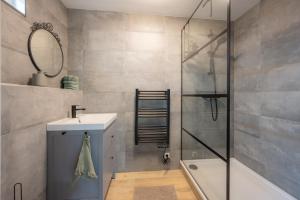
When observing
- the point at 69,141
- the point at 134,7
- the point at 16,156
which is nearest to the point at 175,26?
the point at 134,7

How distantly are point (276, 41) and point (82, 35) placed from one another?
2.55 meters

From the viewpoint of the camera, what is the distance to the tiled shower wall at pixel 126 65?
250 centimetres

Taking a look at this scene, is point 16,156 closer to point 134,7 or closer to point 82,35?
point 82,35

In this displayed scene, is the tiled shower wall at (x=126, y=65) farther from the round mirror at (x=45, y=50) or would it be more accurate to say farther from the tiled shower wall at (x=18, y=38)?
the tiled shower wall at (x=18, y=38)

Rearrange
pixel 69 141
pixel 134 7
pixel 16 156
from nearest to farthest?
pixel 16 156
pixel 69 141
pixel 134 7

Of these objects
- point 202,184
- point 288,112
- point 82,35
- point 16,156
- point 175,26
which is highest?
point 175,26

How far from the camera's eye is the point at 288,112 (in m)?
1.74

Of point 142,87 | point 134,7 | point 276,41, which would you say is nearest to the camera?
point 276,41

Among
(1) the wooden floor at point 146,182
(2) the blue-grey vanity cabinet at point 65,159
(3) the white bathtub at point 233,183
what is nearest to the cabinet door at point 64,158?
(2) the blue-grey vanity cabinet at point 65,159

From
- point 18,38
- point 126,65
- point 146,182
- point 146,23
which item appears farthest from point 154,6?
point 146,182

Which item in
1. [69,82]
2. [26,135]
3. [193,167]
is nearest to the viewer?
[26,135]

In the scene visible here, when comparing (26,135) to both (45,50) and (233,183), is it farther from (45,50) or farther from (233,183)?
(233,183)

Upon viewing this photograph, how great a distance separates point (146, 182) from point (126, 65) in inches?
67.9

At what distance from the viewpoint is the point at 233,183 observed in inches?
81.8
